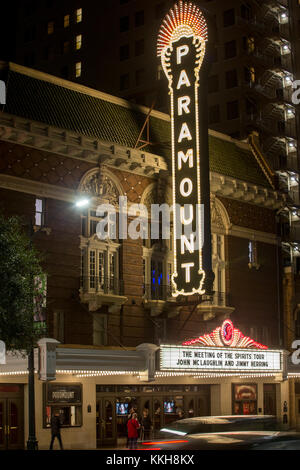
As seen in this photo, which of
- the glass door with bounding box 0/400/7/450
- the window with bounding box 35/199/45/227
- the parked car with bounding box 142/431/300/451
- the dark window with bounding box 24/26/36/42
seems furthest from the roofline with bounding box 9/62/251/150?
Result: the dark window with bounding box 24/26/36/42

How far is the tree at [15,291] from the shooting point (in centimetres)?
2673

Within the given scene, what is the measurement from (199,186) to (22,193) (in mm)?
8686

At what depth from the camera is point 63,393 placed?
34.6 m

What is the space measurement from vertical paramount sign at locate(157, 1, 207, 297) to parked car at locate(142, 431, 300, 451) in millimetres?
19303

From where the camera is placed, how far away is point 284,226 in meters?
49.0

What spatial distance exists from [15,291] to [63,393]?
9.12m

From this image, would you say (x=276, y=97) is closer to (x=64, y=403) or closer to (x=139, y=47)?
(x=139, y=47)

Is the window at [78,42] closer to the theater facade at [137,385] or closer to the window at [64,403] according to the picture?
the theater facade at [137,385]

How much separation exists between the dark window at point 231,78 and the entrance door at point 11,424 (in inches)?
1558

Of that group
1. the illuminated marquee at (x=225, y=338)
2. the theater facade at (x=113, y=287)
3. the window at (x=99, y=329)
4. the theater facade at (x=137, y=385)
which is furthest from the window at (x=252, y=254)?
the window at (x=99, y=329)

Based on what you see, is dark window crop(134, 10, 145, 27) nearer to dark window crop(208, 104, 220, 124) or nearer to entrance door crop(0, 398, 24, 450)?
dark window crop(208, 104, 220, 124)
